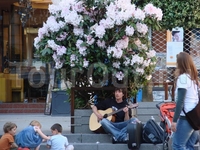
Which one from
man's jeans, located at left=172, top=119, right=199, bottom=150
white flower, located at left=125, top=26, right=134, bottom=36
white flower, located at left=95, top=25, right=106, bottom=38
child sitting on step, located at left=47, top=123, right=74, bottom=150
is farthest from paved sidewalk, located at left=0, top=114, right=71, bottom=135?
man's jeans, located at left=172, top=119, right=199, bottom=150

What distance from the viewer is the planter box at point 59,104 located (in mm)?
13953

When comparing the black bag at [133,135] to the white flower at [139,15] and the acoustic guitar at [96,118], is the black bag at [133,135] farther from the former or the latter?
the white flower at [139,15]

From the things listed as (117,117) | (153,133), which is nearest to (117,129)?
(117,117)

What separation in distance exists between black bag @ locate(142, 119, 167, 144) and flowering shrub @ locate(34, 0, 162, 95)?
3.16 feet

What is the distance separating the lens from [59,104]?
14.0 metres

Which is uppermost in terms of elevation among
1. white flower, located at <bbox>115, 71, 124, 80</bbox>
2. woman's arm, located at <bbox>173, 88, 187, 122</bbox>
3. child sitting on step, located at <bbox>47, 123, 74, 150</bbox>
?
white flower, located at <bbox>115, 71, 124, 80</bbox>

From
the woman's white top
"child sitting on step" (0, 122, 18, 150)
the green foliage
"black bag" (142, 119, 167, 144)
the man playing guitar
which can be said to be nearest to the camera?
the woman's white top

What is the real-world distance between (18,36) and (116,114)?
915 cm

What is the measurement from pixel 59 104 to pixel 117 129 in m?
6.49

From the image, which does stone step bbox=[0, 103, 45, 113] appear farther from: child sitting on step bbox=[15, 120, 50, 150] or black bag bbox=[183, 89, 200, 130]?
black bag bbox=[183, 89, 200, 130]

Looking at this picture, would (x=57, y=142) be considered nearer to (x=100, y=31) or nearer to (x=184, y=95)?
(x=100, y=31)

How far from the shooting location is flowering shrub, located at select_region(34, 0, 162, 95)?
297 inches

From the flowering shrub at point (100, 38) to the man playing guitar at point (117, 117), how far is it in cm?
39

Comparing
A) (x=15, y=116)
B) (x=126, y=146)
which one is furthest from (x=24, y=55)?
(x=126, y=146)
